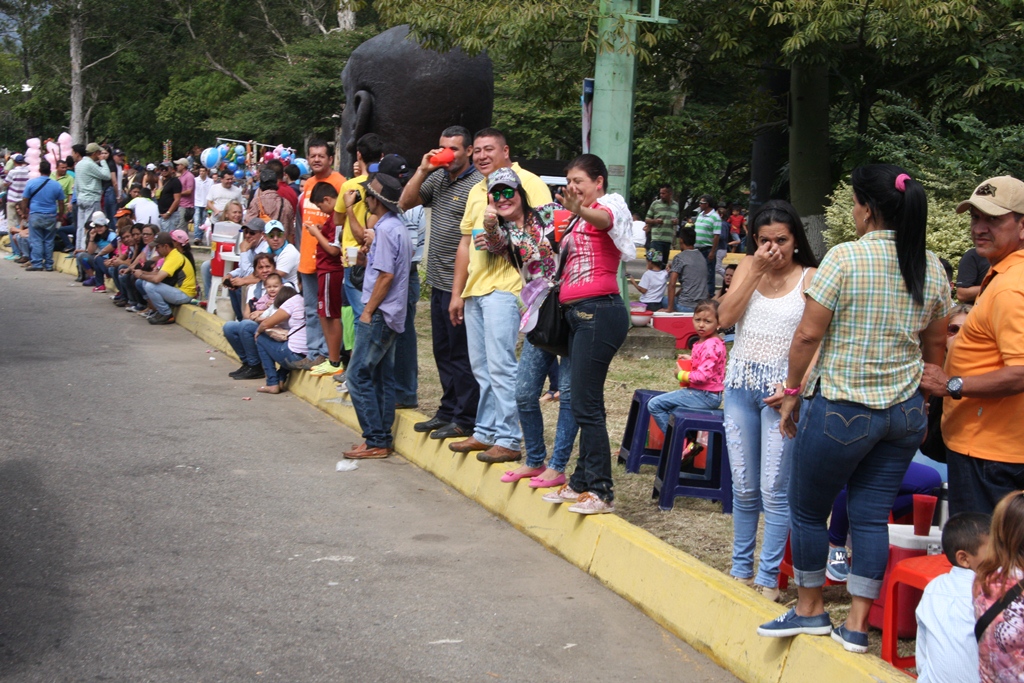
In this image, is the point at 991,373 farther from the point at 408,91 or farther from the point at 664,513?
the point at 408,91

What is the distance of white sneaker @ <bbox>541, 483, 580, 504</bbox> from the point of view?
20.9ft

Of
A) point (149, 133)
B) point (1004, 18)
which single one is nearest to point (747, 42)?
point (1004, 18)

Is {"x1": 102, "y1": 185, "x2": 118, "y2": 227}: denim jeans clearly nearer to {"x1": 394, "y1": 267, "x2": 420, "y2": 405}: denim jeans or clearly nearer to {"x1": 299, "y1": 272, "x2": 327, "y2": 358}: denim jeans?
{"x1": 299, "y1": 272, "x2": 327, "y2": 358}: denim jeans

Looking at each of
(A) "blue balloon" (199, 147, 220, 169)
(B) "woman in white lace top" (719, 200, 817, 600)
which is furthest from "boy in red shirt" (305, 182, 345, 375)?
(A) "blue balloon" (199, 147, 220, 169)

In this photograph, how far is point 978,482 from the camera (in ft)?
14.6

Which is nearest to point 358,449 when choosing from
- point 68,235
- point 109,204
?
point 109,204

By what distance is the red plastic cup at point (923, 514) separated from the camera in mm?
4969

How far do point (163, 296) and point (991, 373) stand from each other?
1220cm

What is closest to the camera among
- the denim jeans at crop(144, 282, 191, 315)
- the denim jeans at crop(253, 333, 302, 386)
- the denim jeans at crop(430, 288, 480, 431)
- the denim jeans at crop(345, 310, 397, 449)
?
the denim jeans at crop(430, 288, 480, 431)

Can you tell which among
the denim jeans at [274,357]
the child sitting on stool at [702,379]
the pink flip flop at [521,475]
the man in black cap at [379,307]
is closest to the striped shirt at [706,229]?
the denim jeans at [274,357]

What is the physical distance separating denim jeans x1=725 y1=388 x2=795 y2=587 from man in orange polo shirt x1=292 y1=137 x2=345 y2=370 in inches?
220

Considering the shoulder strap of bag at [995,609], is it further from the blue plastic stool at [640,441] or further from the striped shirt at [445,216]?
the striped shirt at [445,216]

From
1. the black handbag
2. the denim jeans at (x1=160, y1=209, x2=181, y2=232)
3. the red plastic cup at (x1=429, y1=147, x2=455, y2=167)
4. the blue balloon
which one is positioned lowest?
the denim jeans at (x1=160, y1=209, x2=181, y2=232)

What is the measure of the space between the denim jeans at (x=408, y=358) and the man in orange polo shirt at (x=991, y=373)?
4.88 metres
